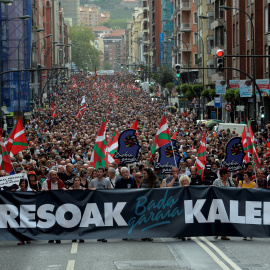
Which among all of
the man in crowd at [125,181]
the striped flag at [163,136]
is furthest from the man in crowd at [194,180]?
the striped flag at [163,136]

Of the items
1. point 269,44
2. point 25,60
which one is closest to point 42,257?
point 269,44

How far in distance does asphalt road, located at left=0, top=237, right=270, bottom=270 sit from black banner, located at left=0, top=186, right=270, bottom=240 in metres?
0.21

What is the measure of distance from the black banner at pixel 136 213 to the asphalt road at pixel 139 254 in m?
0.21

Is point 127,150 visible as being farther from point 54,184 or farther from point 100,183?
point 54,184

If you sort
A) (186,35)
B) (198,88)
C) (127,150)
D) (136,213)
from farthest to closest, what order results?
(186,35), (198,88), (127,150), (136,213)

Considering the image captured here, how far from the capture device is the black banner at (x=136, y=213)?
14.1m

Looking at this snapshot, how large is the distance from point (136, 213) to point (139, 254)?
5.02 feet

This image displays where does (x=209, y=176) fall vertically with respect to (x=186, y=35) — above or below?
below

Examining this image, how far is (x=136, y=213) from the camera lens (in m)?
14.2

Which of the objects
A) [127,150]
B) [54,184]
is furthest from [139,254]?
[127,150]

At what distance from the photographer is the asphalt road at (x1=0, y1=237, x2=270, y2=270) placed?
462 inches

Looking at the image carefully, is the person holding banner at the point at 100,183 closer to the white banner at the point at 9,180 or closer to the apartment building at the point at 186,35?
the white banner at the point at 9,180

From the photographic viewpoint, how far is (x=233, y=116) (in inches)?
2581

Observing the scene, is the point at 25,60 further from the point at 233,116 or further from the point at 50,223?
the point at 50,223
